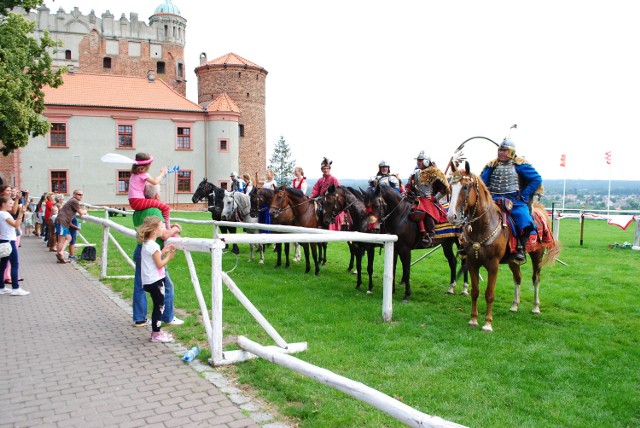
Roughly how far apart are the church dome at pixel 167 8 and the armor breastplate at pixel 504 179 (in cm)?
6629

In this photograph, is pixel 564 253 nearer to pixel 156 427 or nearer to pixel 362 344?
pixel 362 344

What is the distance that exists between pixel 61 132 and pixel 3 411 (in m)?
42.5

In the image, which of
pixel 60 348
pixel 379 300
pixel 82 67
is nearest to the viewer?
pixel 60 348

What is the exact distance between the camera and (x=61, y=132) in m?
41.2

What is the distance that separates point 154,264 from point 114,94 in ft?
139

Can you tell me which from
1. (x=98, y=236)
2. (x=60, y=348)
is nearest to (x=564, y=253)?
(x=60, y=348)

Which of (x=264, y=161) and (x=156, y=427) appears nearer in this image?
(x=156, y=427)

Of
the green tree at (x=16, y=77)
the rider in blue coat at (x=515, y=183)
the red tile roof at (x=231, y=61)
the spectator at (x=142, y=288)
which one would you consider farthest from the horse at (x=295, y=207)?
the red tile roof at (x=231, y=61)

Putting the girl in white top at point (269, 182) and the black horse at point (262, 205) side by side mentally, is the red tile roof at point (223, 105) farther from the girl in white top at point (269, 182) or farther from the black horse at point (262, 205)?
the black horse at point (262, 205)

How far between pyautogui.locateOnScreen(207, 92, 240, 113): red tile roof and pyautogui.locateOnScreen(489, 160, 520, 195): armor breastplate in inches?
1596

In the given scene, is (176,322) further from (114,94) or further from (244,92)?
(244,92)

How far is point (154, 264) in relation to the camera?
6.03 meters

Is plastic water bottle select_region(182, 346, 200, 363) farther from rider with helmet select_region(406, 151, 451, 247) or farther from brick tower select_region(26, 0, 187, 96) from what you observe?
brick tower select_region(26, 0, 187, 96)

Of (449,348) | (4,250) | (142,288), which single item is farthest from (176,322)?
(4,250)
